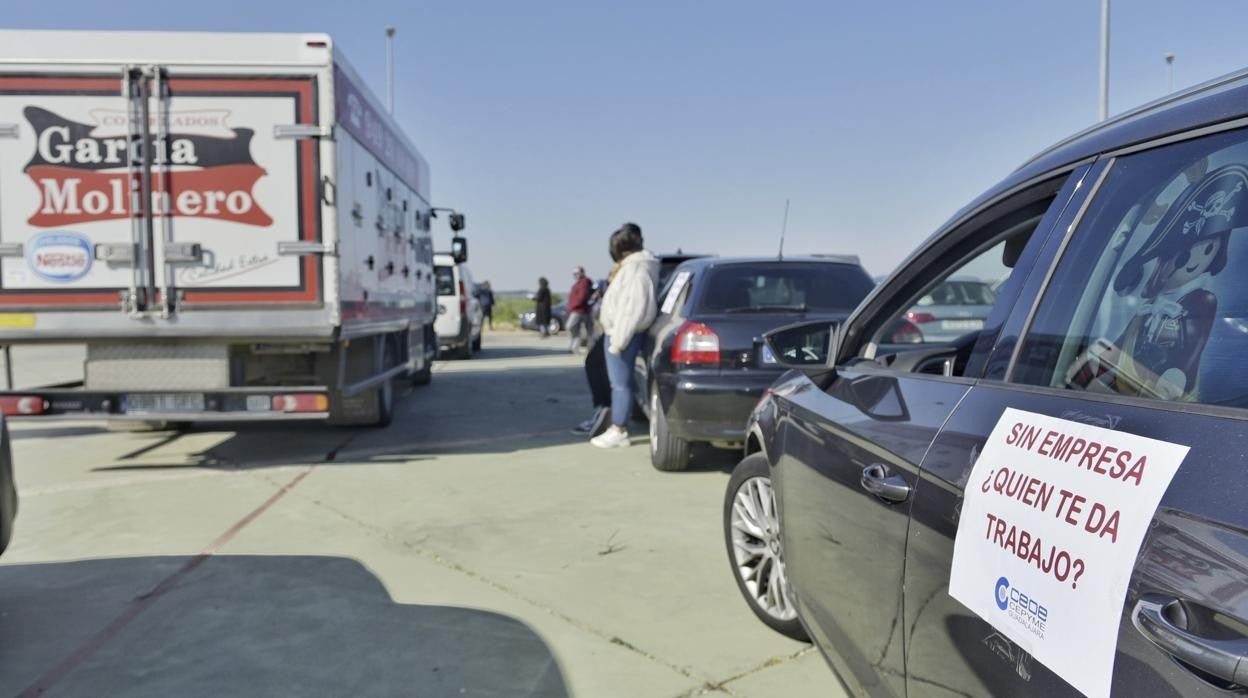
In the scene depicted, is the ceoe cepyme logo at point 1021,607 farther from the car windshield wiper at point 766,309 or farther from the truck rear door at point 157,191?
the truck rear door at point 157,191

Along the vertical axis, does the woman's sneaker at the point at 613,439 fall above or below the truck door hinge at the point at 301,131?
below

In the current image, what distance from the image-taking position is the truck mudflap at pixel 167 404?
6402mm

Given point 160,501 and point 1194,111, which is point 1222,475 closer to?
point 1194,111

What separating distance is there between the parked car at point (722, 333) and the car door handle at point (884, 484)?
3384 mm

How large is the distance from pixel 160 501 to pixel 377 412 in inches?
119

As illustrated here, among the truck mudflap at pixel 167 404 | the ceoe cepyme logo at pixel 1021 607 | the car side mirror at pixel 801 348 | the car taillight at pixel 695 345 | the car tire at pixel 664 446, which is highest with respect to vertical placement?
the car side mirror at pixel 801 348

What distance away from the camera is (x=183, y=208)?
6.48 meters

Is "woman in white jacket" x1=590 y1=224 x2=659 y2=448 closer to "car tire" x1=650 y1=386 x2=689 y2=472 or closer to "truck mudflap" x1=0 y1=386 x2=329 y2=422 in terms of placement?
"car tire" x1=650 y1=386 x2=689 y2=472

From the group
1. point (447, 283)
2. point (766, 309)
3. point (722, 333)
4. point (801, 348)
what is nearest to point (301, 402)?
point (722, 333)

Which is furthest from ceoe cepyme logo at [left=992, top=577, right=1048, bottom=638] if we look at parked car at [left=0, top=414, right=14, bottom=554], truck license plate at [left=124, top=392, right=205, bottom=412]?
truck license plate at [left=124, top=392, right=205, bottom=412]

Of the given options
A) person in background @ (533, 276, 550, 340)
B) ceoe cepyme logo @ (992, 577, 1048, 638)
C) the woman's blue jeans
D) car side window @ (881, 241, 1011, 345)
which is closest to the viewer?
ceoe cepyme logo @ (992, 577, 1048, 638)

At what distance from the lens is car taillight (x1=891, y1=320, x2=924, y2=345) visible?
6.86 m

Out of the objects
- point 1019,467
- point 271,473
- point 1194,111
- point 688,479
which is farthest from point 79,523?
point 1194,111

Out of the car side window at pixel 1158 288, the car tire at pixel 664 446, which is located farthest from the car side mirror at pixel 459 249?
the car side window at pixel 1158 288
